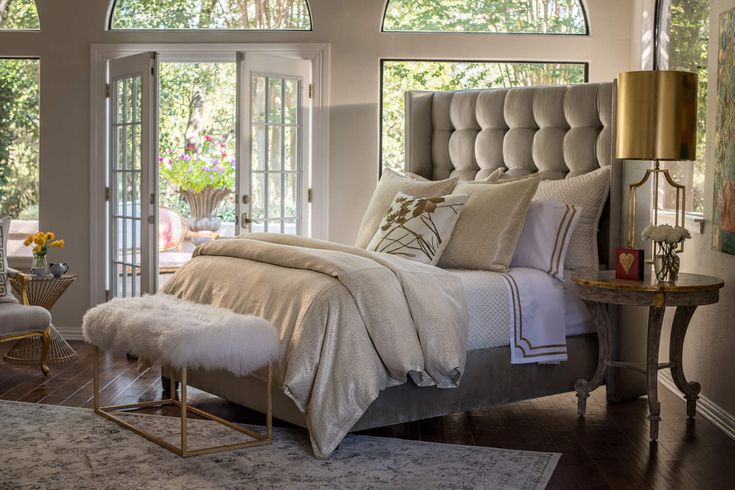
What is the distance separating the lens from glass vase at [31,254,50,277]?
5.74m

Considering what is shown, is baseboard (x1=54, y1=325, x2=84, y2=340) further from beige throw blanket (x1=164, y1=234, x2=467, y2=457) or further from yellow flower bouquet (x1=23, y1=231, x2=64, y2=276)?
beige throw blanket (x1=164, y1=234, x2=467, y2=457)

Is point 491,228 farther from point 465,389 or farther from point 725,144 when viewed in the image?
point 725,144

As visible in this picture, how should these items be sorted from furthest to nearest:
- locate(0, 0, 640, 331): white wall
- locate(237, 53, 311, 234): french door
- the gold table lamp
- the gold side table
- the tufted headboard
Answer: locate(0, 0, 640, 331): white wall → locate(237, 53, 311, 234): french door → the gold side table → the tufted headboard → the gold table lamp

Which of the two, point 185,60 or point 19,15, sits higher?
point 19,15

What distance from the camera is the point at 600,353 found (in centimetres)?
434

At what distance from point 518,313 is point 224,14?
3346 millimetres

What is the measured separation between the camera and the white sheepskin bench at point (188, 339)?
350 centimetres

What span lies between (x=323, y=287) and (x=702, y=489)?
159 centimetres

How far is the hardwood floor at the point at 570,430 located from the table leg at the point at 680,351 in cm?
16

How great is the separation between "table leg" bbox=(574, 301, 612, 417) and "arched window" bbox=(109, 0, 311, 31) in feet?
10.0

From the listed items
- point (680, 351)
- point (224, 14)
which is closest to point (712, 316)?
point (680, 351)

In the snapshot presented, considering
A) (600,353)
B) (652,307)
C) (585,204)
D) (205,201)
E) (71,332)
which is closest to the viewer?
(652,307)

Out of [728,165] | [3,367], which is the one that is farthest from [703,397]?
[3,367]

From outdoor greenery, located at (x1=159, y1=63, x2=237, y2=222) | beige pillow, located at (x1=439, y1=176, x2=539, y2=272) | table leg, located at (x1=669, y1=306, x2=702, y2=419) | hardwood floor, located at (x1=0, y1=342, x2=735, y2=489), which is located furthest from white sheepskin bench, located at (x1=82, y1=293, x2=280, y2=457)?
outdoor greenery, located at (x1=159, y1=63, x2=237, y2=222)
